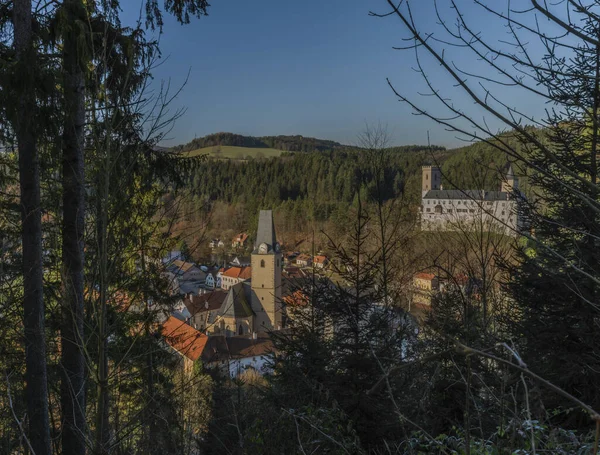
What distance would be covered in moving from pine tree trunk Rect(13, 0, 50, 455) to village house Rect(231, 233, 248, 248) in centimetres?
6584

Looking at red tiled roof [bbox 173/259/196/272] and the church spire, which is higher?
red tiled roof [bbox 173/259/196/272]

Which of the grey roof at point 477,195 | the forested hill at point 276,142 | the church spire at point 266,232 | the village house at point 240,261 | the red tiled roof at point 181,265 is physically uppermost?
the forested hill at point 276,142

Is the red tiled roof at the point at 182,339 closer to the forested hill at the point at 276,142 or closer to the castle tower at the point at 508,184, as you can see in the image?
the castle tower at the point at 508,184

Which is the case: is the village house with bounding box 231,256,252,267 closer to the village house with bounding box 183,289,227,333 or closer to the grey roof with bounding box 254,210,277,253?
the grey roof with bounding box 254,210,277,253

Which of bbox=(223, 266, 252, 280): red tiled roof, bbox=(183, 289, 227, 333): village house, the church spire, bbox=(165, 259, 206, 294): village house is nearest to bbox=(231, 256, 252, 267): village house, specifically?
bbox=(223, 266, 252, 280): red tiled roof

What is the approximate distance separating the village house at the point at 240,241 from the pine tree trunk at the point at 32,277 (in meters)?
65.8

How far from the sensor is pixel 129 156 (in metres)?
4.17

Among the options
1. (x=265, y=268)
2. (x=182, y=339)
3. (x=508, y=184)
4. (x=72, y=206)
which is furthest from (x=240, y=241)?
(x=508, y=184)

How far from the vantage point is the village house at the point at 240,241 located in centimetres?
6964

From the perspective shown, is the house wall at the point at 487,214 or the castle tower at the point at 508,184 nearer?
the house wall at the point at 487,214

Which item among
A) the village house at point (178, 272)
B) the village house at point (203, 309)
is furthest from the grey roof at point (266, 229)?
the village house at point (178, 272)

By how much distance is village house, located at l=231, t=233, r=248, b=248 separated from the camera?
69.6m

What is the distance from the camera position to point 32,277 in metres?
4.15

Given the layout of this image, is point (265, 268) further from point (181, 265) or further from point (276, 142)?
point (276, 142)
